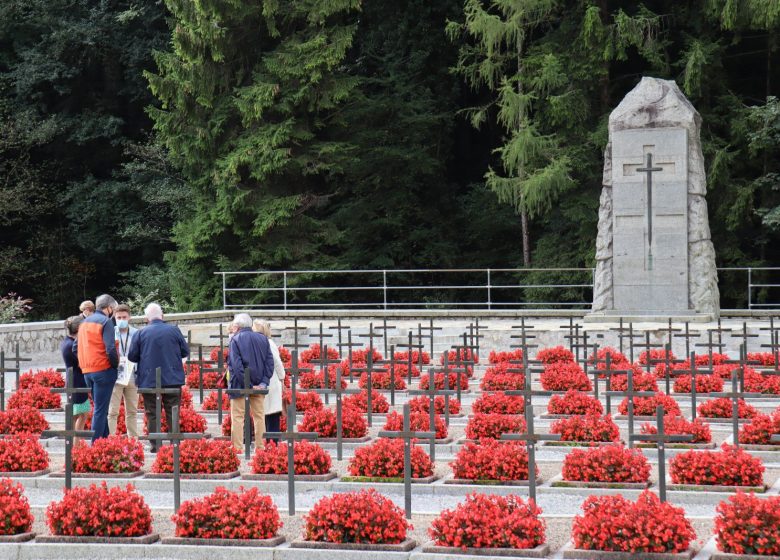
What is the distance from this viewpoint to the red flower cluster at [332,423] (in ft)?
48.4

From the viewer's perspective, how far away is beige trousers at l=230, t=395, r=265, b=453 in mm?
14070

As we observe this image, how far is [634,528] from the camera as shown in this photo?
896 centimetres

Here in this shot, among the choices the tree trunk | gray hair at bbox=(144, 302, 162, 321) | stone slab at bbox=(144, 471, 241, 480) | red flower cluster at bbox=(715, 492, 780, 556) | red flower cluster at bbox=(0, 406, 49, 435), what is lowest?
stone slab at bbox=(144, 471, 241, 480)

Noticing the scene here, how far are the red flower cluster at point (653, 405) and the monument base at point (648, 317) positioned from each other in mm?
9403

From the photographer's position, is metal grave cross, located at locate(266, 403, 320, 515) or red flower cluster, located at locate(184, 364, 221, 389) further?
red flower cluster, located at locate(184, 364, 221, 389)

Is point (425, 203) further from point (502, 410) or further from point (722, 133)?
point (502, 410)

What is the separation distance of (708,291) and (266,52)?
54.8ft

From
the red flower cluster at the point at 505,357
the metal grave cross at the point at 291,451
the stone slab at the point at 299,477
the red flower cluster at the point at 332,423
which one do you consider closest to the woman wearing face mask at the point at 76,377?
the red flower cluster at the point at 332,423

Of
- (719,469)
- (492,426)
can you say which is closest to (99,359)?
(492,426)

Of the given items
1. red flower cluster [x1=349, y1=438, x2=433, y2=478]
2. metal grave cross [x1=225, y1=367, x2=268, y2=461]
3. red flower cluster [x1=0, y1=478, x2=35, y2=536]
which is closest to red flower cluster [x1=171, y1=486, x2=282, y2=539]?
red flower cluster [x1=0, y1=478, x2=35, y2=536]

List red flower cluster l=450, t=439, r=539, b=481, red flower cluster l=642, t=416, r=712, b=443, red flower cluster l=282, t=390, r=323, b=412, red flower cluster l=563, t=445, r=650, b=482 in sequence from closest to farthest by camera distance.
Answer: red flower cluster l=563, t=445, r=650, b=482, red flower cluster l=450, t=439, r=539, b=481, red flower cluster l=642, t=416, r=712, b=443, red flower cluster l=282, t=390, r=323, b=412

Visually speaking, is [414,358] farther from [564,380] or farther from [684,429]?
[684,429]

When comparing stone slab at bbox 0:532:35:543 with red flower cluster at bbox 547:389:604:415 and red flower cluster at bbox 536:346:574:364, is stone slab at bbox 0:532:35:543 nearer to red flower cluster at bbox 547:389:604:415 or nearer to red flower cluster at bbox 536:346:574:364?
red flower cluster at bbox 547:389:604:415

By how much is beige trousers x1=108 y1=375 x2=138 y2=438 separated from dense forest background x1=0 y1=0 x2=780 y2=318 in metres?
19.1
